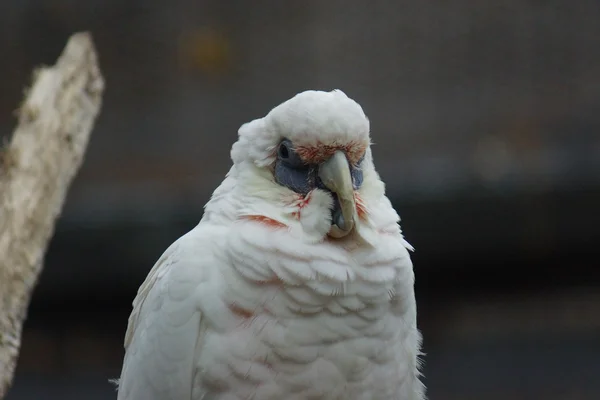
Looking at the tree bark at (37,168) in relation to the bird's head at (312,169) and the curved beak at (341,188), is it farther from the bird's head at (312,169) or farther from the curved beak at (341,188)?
the curved beak at (341,188)

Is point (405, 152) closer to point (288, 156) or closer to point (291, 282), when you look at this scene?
point (288, 156)

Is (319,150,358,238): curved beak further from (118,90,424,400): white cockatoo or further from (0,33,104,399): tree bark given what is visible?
(0,33,104,399): tree bark

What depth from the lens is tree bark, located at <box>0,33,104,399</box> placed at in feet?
8.07

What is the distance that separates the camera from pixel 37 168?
2.73 m

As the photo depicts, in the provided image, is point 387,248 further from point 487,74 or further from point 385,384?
point 487,74

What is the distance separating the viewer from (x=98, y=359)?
4.79 meters

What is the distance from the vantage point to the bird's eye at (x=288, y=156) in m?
1.90

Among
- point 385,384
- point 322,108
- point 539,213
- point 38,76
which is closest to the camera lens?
point 322,108

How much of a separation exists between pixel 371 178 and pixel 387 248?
0.19 metres

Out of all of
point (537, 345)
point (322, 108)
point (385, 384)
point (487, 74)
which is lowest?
point (537, 345)

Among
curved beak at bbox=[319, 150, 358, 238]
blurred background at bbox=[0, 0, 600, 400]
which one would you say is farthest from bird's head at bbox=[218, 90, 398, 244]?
blurred background at bbox=[0, 0, 600, 400]

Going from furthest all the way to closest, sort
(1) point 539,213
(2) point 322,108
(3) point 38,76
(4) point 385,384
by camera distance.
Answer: (1) point 539,213, (3) point 38,76, (4) point 385,384, (2) point 322,108

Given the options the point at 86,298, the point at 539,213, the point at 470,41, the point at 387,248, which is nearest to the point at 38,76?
the point at 387,248

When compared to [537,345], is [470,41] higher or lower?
higher
